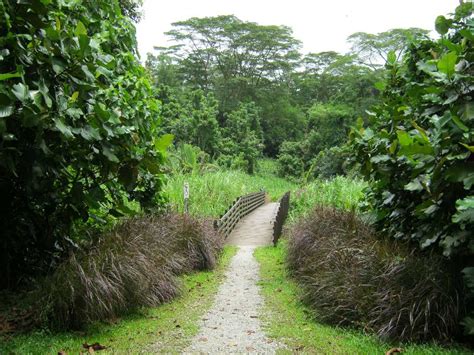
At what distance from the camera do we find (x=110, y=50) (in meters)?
6.71

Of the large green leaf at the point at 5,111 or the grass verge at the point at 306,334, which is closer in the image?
the large green leaf at the point at 5,111

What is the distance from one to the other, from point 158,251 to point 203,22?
1423 inches

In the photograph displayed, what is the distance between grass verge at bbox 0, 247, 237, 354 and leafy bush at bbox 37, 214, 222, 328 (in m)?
0.17

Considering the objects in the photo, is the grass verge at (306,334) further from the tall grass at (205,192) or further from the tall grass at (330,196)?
the tall grass at (205,192)

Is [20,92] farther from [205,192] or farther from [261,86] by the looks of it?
[261,86]

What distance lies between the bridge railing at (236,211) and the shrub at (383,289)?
565 centimetres

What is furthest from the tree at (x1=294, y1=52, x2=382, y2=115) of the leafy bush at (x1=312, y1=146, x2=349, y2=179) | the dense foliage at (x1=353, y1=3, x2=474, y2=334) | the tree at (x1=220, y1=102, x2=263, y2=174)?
the dense foliage at (x1=353, y1=3, x2=474, y2=334)

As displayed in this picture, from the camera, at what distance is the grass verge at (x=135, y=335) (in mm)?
4453

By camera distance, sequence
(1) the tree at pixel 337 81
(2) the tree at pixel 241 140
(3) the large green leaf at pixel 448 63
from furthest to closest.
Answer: (2) the tree at pixel 241 140 < (1) the tree at pixel 337 81 < (3) the large green leaf at pixel 448 63

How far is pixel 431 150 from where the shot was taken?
416 centimetres

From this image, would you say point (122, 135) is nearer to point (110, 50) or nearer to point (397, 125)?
point (110, 50)

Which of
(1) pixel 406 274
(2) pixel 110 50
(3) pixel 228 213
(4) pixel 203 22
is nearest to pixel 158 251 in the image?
(2) pixel 110 50

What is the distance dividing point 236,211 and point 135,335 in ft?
41.6

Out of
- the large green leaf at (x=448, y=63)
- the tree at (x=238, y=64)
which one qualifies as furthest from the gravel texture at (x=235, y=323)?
the tree at (x=238, y=64)
